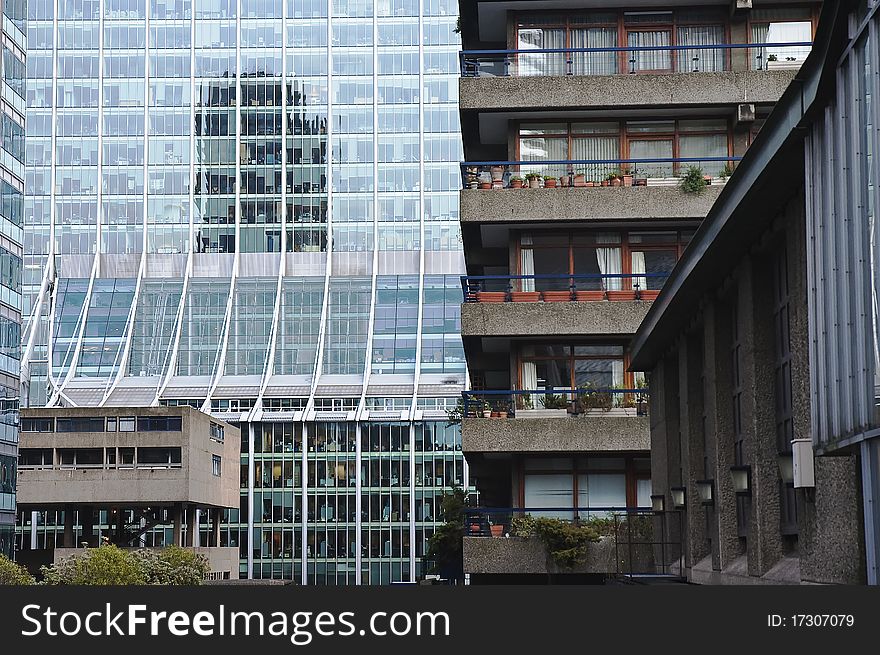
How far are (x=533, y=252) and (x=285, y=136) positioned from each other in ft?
291

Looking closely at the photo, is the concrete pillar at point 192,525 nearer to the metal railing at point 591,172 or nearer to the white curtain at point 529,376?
the white curtain at point 529,376

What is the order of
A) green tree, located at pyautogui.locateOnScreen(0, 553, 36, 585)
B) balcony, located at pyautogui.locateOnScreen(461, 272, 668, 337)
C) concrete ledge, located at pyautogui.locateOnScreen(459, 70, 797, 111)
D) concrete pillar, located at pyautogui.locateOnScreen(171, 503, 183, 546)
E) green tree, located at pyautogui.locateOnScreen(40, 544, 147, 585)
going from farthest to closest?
concrete pillar, located at pyautogui.locateOnScreen(171, 503, 183, 546) → green tree, located at pyautogui.locateOnScreen(40, 544, 147, 585) → green tree, located at pyautogui.locateOnScreen(0, 553, 36, 585) → concrete ledge, located at pyautogui.locateOnScreen(459, 70, 797, 111) → balcony, located at pyautogui.locateOnScreen(461, 272, 668, 337)

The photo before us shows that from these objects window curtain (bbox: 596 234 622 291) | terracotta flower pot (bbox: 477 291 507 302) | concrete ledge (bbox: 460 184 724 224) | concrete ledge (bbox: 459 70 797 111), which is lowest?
terracotta flower pot (bbox: 477 291 507 302)

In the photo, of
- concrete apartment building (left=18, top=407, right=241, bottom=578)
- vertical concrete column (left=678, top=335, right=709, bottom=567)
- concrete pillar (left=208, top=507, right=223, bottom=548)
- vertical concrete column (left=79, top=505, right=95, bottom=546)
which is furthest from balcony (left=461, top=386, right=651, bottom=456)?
concrete pillar (left=208, top=507, right=223, bottom=548)

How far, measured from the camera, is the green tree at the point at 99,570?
7200cm

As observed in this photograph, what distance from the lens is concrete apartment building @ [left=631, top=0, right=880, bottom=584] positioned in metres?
14.1

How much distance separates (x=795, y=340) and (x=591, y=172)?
24744 mm

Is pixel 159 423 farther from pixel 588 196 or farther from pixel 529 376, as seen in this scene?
pixel 588 196

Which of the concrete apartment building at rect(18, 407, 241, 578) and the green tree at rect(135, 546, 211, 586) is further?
the concrete apartment building at rect(18, 407, 241, 578)

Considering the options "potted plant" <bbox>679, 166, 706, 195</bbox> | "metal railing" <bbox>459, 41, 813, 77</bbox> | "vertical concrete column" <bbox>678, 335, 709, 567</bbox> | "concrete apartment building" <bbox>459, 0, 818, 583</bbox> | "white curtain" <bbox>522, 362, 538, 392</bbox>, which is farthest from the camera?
"metal railing" <bbox>459, 41, 813, 77</bbox>

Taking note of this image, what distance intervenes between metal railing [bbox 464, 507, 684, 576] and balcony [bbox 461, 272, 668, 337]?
5040 mm

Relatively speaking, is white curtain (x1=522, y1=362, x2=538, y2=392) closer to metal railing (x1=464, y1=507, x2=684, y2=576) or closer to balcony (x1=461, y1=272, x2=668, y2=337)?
balcony (x1=461, y1=272, x2=668, y2=337)

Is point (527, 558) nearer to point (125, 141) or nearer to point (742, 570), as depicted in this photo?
point (742, 570)

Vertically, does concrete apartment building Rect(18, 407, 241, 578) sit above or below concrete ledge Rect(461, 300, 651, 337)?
below
